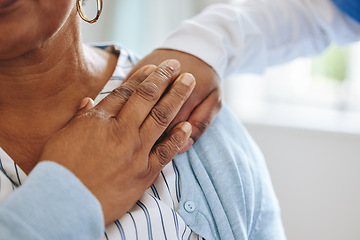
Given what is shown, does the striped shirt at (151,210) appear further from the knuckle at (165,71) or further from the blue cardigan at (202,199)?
the knuckle at (165,71)

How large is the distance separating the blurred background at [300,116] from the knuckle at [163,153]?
44.4 inches

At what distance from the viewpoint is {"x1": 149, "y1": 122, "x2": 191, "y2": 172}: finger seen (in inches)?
23.2

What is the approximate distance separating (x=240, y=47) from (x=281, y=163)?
906 millimetres

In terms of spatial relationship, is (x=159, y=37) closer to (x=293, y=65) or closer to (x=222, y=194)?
(x=293, y=65)

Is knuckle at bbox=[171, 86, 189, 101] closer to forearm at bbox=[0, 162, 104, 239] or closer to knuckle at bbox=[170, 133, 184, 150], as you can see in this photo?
knuckle at bbox=[170, 133, 184, 150]

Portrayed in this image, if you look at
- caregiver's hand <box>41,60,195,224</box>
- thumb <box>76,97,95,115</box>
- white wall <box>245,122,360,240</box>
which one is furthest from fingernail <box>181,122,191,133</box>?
white wall <box>245,122,360,240</box>

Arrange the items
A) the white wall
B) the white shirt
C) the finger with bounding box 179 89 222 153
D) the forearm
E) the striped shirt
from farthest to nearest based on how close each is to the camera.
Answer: the white wall < the white shirt < the finger with bounding box 179 89 222 153 < the striped shirt < the forearm

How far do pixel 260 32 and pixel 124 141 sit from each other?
1.62ft

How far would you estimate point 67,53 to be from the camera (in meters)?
0.67

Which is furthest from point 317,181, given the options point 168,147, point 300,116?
point 168,147

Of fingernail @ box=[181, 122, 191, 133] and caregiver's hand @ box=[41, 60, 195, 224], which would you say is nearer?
caregiver's hand @ box=[41, 60, 195, 224]

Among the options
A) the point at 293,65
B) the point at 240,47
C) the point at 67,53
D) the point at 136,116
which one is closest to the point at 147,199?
the point at 136,116

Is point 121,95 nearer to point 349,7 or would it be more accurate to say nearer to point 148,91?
point 148,91

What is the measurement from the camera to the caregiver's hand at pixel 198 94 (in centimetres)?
68
